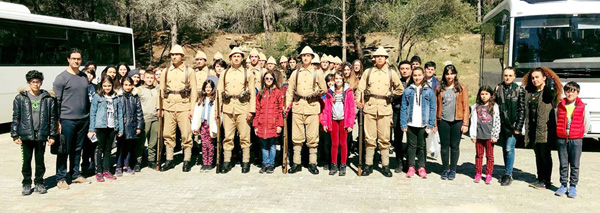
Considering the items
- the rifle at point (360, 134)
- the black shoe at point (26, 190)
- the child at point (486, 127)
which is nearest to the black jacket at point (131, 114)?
the black shoe at point (26, 190)

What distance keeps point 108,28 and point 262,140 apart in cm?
1083

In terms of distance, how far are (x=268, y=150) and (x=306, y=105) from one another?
39.4 inches

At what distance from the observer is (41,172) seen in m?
6.12

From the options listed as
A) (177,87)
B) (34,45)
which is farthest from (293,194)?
(34,45)

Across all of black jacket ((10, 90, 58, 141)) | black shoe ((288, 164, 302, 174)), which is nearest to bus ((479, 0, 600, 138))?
black shoe ((288, 164, 302, 174))

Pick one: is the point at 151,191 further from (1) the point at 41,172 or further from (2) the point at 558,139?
(2) the point at 558,139

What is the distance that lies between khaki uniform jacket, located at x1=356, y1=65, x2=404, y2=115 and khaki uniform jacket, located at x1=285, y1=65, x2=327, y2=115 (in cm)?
68

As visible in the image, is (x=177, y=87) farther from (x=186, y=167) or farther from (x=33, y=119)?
(x=33, y=119)

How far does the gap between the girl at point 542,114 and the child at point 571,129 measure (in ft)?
0.45

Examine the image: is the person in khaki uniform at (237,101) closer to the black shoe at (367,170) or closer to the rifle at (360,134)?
the rifle at (360,134)

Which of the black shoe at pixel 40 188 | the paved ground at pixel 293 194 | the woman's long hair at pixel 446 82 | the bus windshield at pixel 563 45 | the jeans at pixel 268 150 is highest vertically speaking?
the bus windshield at pixel 563 45

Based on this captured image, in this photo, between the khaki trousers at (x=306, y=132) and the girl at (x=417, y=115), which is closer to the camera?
the girl at (x=417, y=115)

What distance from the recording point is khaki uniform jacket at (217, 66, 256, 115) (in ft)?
24.0

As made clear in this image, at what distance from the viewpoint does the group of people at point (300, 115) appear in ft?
20.0
